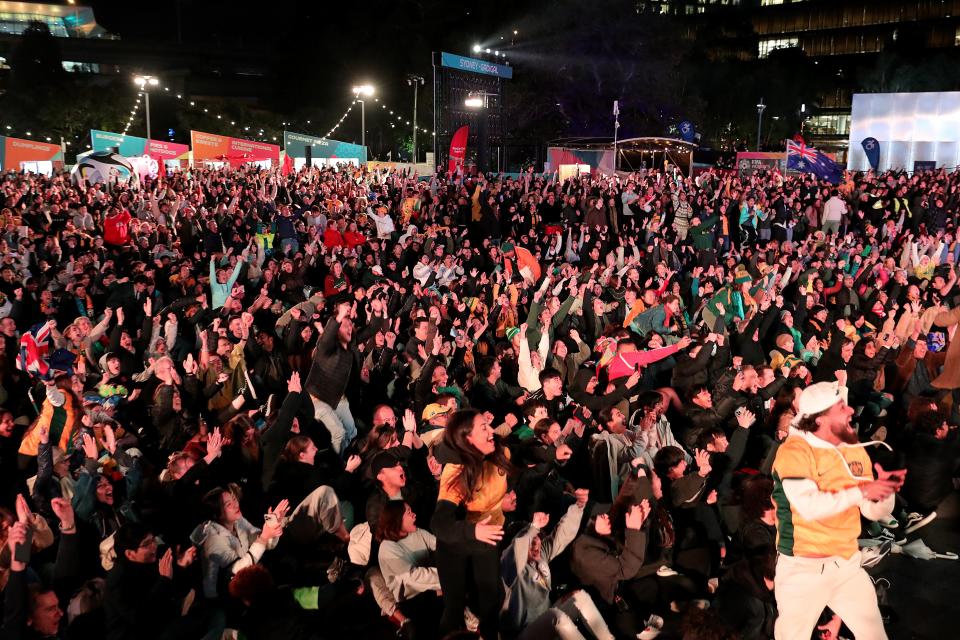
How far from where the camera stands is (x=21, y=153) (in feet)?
74.3

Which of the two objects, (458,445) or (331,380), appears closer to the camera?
(458,445)

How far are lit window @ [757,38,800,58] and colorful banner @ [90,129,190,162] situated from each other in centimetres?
7194

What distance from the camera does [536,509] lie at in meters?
4.73

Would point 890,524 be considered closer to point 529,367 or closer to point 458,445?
point 529,367

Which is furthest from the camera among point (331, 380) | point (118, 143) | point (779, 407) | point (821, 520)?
point (118, 143)

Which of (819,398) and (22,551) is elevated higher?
(819,398)

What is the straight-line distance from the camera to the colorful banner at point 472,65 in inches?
938

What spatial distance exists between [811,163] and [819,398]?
1720 centimetres

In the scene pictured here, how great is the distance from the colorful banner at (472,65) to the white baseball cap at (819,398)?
21961 millimetres

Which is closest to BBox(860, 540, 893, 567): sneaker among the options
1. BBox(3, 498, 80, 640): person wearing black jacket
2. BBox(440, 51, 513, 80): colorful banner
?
BBox(3, 498, 80, 640): person wearing black jacket

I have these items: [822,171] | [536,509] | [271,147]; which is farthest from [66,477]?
[271,147]

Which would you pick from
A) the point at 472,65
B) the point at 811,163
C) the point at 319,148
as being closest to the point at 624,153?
the point at 472,65

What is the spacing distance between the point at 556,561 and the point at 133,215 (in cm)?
1298

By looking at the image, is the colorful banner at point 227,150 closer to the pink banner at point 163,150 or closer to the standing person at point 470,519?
the pink banner at point 163,150
